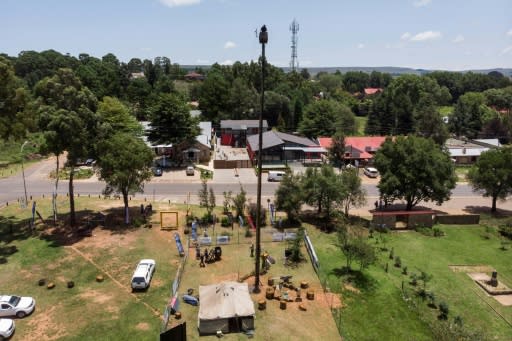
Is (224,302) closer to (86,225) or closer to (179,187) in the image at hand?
(86,225)

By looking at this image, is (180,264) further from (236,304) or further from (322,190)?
(322,190)

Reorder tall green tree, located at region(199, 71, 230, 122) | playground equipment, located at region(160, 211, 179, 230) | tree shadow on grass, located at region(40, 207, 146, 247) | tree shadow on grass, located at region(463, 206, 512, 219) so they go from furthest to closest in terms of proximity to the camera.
Answer: tall green tree, located at region(199, 71, 230, 122) → tree shadow on grass, located at region(463, 206, 512, 219) → playground equipment, located at region(160, 211, 179, 230) → tree shadow on grass, located at region(40, 207, 146, 247)

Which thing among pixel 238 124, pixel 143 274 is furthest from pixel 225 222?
pixel 238 124

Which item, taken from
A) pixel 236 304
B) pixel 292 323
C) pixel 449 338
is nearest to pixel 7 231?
pixel 236 304

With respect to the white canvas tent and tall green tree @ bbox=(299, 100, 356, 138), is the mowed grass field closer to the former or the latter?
the white canvas tent

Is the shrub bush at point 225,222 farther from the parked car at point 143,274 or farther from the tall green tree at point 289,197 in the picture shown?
the parked car at point 143,274

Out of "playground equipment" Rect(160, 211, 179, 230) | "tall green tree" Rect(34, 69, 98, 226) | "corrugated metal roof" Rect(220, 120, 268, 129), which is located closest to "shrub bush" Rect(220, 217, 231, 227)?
"playground equipment" Rect(160, 211, 179, 230)
